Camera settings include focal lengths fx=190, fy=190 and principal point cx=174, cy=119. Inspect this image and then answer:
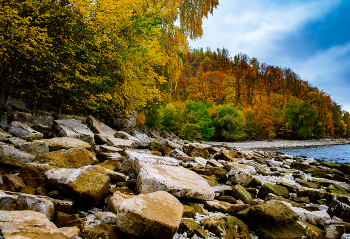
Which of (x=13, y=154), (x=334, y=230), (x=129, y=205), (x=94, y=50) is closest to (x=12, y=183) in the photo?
(x=13, y=154)

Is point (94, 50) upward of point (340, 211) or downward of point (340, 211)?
upward

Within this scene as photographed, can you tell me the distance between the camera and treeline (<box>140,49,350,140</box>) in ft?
80.1

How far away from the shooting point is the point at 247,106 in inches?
1865

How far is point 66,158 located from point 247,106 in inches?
1911

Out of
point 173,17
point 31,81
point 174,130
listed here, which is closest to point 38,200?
point 31,81

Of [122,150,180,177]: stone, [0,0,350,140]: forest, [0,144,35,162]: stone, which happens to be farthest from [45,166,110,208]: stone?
[0,0,350,140]: forest

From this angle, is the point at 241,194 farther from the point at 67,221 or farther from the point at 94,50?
the point at 94,50

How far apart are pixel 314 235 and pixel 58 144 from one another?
483cm

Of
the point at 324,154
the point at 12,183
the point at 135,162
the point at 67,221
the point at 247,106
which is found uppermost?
the point at 247,106

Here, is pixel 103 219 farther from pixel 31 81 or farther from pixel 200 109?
pixel 200 109

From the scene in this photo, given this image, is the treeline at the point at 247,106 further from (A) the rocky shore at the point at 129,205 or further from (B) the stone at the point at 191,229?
(B) the stone at the point at 191,229

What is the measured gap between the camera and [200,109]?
24578mm

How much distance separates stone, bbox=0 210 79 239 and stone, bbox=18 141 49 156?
2414 millimetres

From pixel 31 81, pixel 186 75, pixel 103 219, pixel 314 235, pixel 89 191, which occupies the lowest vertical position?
pixel 314 235
